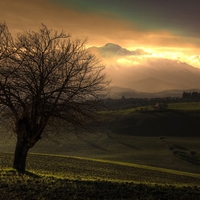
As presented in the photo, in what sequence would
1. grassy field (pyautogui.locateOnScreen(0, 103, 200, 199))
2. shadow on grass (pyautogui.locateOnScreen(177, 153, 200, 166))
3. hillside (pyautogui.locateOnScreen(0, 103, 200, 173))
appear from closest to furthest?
grassy field (pyautogui.locateOnScreen(0, 103, 200, 199)) < hillside (pyautogui.locateOnScreen(0, 103, 200, 173)) < shadow on grass (pyautogui.locateOnScreen(177, 153, 200, 166))

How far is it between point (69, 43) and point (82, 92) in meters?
4.32

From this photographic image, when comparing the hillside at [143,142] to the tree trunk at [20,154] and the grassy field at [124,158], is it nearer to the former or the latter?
the grassy field at [124,158]

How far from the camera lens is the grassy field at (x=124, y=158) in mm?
17516

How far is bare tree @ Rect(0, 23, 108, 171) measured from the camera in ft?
80.0

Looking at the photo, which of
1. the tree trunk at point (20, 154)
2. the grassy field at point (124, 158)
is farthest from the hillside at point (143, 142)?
the tree trunk at point (20, 154)

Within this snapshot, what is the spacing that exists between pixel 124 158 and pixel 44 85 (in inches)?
3075

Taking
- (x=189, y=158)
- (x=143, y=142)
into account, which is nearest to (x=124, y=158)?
(x=189, y=158)

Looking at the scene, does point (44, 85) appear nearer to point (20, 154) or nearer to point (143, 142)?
point (20, 154)

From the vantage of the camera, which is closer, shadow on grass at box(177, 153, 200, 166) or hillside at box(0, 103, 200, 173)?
hillside at box(0, 103, 200, 173)

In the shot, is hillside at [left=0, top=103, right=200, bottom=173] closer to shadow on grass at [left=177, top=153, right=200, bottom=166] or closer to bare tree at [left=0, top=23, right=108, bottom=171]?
shadow on grass at [left=177, top=153, right=200, bottom=166]

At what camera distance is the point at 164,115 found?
160m

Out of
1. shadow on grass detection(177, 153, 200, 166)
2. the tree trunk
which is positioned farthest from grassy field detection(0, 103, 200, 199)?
the tree trunk

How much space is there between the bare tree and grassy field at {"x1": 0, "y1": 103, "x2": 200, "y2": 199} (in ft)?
16.6

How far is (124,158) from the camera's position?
3905 inches
